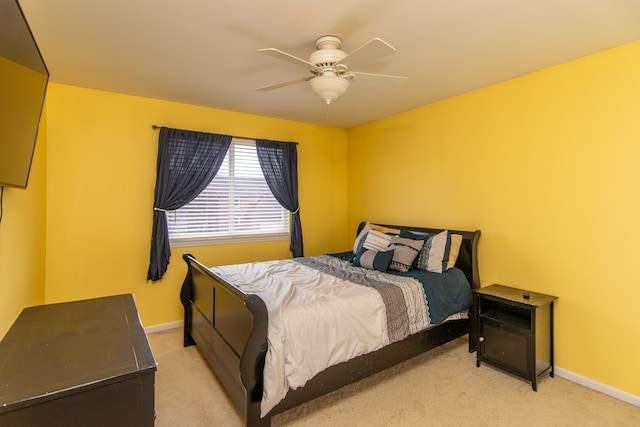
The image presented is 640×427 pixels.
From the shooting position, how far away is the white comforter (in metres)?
1.89

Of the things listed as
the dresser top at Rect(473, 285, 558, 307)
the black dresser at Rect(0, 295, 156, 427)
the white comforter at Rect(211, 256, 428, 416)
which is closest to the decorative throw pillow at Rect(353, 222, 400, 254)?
the white comforter at Rect(211, 256, 428, 416)

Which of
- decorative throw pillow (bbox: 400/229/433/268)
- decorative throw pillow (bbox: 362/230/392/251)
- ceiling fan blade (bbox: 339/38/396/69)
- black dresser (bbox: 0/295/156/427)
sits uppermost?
ceiling fan blade (bbox: 339/38/396/69)

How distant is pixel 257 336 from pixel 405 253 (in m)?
1.88

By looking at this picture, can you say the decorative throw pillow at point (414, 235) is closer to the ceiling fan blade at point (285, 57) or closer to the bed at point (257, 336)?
the bed at point (257, 336)

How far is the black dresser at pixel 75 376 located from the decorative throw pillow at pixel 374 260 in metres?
2.20

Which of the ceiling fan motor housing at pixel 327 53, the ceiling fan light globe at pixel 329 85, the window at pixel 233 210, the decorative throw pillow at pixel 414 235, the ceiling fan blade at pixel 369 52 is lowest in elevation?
the decorative throw pillow at pixel 414 235

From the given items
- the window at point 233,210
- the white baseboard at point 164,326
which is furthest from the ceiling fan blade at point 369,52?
the white baseboard at point 164,326

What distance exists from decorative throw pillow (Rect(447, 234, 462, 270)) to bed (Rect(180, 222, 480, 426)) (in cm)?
2

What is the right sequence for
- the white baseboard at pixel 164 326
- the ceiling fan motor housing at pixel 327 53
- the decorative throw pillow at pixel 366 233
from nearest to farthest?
the ceiling fan motor housing at pixel 327 53 → the white baseboard at pixel 164 326 → the decorative throw pillow at pixel 366 233

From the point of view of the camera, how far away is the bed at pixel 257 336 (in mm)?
1842

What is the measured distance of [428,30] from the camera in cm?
217

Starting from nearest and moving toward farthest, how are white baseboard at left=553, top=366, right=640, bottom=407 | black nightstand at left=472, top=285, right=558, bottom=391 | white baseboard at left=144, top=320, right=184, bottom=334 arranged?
white baseboard at left=553, top=366, right=640, bottom=407
black nightstand at left=472, top=285, right=558, bottom=391
white baseboard at left=144, top=320, right=184, bottom=334

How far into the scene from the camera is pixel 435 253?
3223 mm

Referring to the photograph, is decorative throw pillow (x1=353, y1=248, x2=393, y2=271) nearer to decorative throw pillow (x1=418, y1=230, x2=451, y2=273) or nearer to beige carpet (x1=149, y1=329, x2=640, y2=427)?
decorative throw pillow (x1=418, y1=230, x2=451, y2=273)
